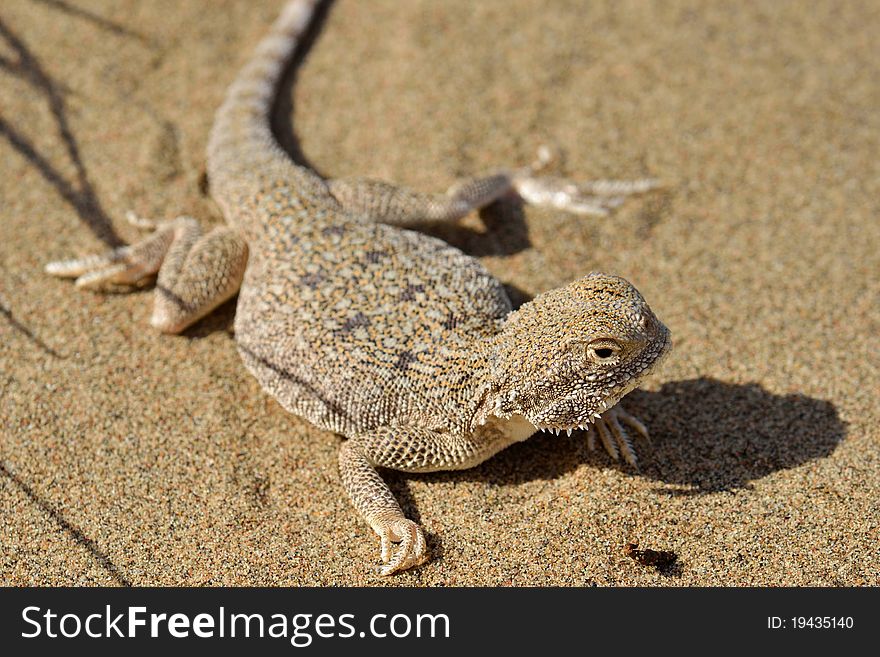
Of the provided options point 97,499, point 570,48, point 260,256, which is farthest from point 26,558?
point 570,48

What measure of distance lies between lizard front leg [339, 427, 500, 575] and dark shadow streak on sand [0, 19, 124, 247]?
8.44ft

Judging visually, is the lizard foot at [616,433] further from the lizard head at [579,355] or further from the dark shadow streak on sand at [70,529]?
the dark shadow streak on sand at [70,529]

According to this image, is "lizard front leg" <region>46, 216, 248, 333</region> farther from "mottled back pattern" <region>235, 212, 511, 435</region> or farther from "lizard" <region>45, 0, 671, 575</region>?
"mottled back pattern" <region>235, 212, 511, 435</region>

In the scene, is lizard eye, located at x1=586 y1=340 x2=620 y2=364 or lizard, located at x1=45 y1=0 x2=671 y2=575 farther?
lizard, located at x1=45 y1=0 x2=671 y2=575

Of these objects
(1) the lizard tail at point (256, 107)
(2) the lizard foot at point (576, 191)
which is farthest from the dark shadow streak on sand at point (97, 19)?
(2) the lizard foot at point (576, 191)

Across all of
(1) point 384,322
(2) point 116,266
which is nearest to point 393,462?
(1) point 384,322

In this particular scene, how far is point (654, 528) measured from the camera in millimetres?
4500

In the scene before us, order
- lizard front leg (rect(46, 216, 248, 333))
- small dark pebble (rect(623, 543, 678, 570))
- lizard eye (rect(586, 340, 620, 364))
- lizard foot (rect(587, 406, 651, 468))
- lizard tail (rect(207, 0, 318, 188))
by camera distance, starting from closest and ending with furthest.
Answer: lizard eye (rect(586, 340, 620, 364)), small dark pebble (rect(623, 543, 678, 570)), lizard foot (rect(587, 406, 651, 468)), lizard front leg (rect(46, 216, 248, 333)), lizard tail (rect(207, 0, 318, 188))

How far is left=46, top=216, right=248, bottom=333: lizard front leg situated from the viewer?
5.37 meters

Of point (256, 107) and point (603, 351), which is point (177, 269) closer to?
point (256, 107)

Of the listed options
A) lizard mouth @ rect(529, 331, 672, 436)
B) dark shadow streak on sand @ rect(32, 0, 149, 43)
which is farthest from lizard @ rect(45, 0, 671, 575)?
dark shadow streak on sand @ rect(32, 0, 149, 43)

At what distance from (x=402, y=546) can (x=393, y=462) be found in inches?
18.1

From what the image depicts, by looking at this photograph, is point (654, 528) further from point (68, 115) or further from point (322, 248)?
point (68, 115)

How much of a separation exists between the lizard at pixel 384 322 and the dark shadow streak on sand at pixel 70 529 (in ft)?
3.92
